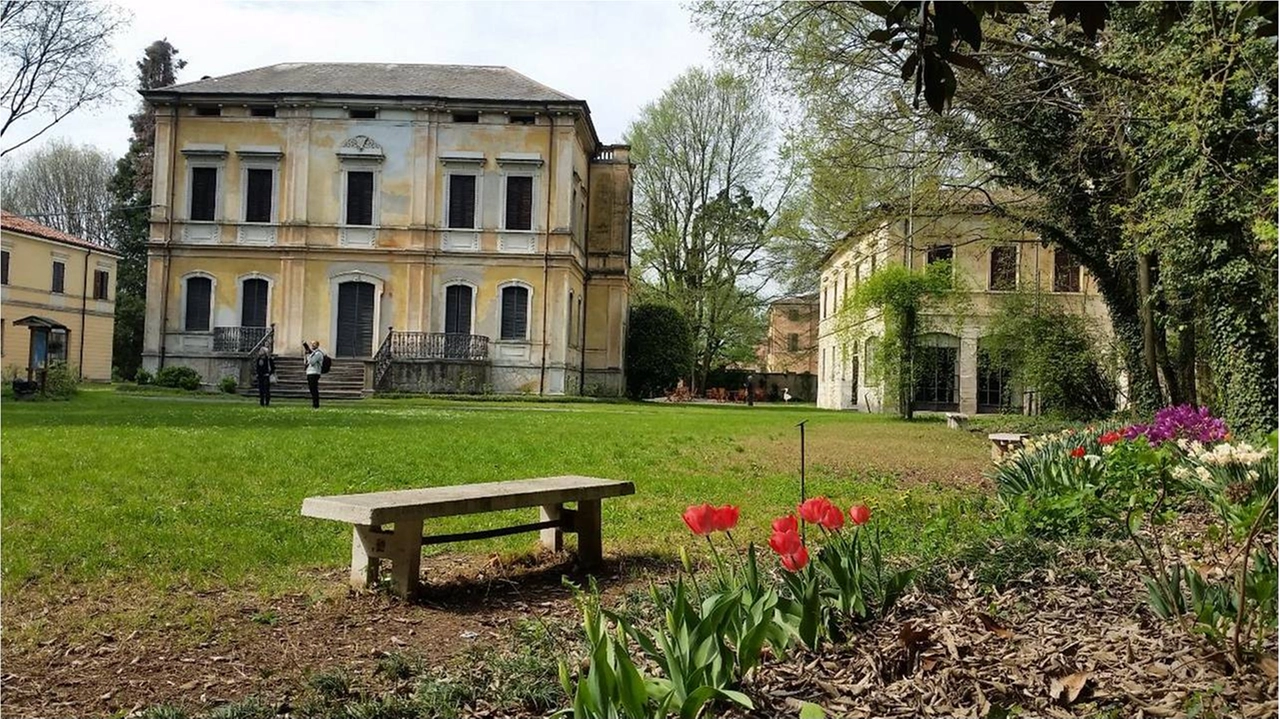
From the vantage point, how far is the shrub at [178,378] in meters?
30.0

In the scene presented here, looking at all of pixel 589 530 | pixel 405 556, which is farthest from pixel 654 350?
pixel 405 556

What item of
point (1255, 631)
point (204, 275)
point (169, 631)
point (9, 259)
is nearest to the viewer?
point (1255, 631)

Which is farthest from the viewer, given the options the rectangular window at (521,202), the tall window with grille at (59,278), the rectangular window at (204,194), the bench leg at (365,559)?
the tall window with grille at (59,278)

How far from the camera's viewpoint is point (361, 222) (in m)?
33.6

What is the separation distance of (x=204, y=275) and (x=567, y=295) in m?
12.4

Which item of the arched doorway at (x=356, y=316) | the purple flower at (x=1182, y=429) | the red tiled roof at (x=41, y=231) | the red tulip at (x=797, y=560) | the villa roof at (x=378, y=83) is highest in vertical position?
the villa roof at (x=378, y=83)

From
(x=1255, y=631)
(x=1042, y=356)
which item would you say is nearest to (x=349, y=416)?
(x=1042, y=356)

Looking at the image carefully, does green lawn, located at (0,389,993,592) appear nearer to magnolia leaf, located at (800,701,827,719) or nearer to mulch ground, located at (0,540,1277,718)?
mulch ground, located at (0,540,1277,718)

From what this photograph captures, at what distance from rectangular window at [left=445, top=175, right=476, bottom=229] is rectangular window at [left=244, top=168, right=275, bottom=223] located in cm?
616

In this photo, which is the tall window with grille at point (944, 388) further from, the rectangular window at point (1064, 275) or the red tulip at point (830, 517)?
the red tulip at point (830, 517)

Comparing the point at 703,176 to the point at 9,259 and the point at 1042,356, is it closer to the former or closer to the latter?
the point at 1042,356

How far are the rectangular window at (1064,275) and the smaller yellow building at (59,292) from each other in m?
36.3

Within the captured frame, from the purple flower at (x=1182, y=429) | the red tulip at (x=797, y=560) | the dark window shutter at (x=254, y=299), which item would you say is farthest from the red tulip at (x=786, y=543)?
the dark window shutter at (x=254, y=299)

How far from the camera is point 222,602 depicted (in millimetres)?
4934
